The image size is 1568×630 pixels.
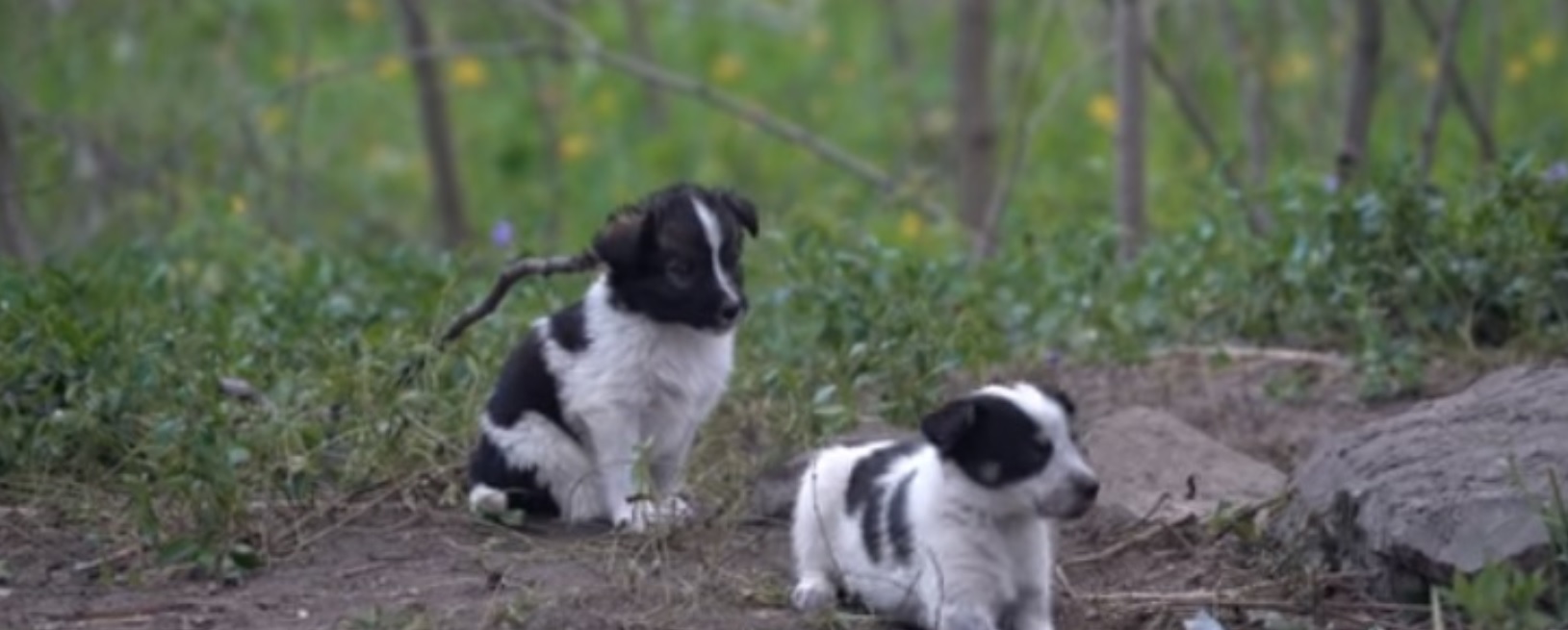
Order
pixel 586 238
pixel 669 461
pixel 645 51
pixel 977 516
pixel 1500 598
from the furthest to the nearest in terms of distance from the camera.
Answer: pixel 645 51
pixel 586 238
pixel 669 461
pixel 977 516
pixel 1500 598

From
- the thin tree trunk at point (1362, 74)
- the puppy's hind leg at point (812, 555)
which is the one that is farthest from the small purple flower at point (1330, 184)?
the puppy's hind leg at point (812, 555)

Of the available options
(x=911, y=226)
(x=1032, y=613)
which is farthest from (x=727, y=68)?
(x=1032, y=613)

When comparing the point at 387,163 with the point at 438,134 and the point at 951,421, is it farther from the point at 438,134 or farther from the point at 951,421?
the point at 951,421

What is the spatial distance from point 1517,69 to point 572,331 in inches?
415

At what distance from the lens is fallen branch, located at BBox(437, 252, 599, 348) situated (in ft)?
28.5

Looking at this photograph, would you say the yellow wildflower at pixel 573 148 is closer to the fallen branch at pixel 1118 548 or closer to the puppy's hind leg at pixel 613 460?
the puppy's hind leg at pixel 613 460

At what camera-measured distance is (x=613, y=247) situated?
794 centimetres

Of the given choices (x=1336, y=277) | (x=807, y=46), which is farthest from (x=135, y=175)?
(x=1336, y=277)

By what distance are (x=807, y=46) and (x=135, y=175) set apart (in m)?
5.15

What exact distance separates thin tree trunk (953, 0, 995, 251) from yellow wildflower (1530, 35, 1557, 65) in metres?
3.99

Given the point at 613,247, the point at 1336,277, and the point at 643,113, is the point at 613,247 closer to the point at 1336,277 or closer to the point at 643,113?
the point at 1336,277

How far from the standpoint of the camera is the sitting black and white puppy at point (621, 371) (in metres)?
7.90

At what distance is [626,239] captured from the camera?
312 inches

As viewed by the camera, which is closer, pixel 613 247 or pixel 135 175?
pixel 613 247
